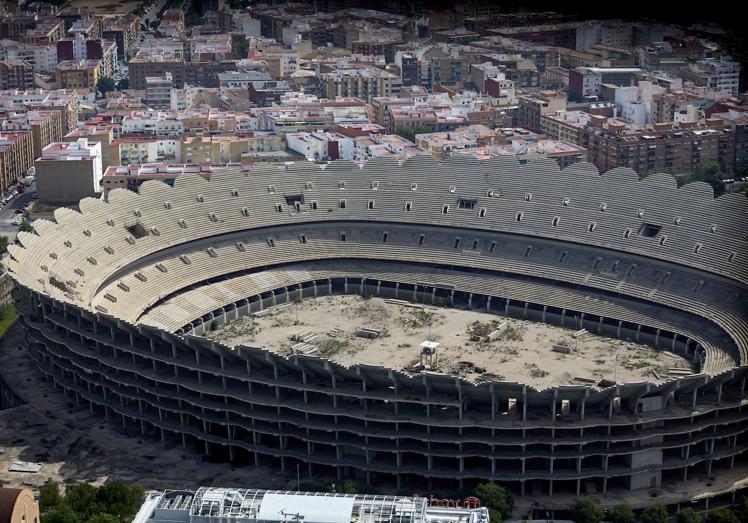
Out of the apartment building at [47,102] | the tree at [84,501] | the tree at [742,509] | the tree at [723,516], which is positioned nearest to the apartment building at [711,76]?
the apartment building at [47,102]

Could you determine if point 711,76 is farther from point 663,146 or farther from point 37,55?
point 37,55

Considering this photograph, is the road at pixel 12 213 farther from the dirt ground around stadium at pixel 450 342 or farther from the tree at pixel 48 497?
the tree at pixel 48 497

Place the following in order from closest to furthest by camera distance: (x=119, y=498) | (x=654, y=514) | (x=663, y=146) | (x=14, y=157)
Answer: (x=654, y=514), (x=119, y=498), (x=663, y=146), (x=14, y=157)

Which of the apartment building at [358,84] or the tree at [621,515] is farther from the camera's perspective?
the apartment building at [358,84]

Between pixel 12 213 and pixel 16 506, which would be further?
pixel 12 213

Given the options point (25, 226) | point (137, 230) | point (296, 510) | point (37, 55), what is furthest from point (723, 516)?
point (37, 55)

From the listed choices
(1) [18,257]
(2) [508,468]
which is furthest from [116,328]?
(2) [508,468]
